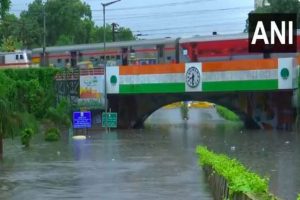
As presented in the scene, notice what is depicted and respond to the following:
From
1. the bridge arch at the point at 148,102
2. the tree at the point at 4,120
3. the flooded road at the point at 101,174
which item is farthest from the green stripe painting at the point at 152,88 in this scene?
the tree at the point at 4,120

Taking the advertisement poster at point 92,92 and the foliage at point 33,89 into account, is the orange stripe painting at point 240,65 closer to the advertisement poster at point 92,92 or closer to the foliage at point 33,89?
the advertisement poster at point 92,92

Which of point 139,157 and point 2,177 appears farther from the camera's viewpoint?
point 139,157

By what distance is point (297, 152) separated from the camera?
3241cm

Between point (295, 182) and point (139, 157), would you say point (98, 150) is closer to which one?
point (139, 157)

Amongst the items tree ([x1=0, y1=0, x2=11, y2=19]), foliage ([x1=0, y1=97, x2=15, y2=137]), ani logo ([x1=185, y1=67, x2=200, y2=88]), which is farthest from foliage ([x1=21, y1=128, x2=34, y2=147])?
tree ([x1=0, y1=0, x2=11, y2=19])

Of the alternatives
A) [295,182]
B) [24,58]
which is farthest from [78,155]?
[24,58]

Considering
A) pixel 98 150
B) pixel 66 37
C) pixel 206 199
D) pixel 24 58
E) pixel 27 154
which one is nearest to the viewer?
pixel 206 199

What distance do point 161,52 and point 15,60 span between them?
17.6m

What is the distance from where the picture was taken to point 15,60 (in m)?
65.1

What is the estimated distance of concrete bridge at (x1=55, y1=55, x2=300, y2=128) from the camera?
171ft

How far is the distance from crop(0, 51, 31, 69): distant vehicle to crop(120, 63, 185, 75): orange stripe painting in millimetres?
12993

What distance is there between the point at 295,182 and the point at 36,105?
38320 millimetres

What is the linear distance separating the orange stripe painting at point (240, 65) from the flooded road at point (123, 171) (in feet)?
49.7

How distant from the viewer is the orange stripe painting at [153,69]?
178 feet
